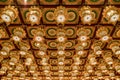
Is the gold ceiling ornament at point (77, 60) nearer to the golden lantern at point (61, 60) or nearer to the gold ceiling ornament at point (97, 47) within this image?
the golden lantern at point (61, 60)

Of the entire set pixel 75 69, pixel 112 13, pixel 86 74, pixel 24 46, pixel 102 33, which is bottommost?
pixel 112 13

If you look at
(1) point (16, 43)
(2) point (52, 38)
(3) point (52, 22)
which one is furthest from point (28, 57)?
(3) point (52, 22)

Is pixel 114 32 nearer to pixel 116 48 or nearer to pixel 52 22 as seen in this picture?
pixel 116 48

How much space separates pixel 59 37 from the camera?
27.4 feet

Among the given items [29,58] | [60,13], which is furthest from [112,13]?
[29,58]

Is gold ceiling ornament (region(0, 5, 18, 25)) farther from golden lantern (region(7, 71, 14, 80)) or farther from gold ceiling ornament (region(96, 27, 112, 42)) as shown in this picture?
golden lantern (region(7, 71, 14, 80))

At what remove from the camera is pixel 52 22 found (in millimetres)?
8164

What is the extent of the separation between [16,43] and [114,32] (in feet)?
17.4

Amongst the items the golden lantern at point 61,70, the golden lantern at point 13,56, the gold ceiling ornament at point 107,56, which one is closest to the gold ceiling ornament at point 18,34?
the golden lantern at point 13,56

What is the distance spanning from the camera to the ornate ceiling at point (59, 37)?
7.08 meters

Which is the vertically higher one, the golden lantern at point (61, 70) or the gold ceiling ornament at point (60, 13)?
the golden lantern at point (61, 70)

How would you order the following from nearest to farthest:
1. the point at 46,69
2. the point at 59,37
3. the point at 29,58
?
the point at 59,37, the point at 29,58, the point at 46,69

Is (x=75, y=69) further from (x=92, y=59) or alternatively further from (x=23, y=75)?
(x=23, y=75)

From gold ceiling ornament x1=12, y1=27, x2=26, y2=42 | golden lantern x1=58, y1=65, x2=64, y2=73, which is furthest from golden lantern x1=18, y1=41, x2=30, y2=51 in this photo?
golden lantern x1=58, y1=65, x2=64, y2=73
